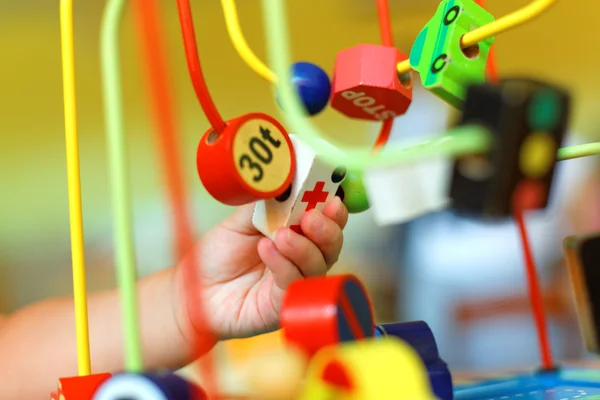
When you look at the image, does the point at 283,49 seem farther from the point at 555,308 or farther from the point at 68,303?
the point at 555,308

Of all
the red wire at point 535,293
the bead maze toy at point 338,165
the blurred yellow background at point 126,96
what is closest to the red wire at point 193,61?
the bead maze toy at point 338,165

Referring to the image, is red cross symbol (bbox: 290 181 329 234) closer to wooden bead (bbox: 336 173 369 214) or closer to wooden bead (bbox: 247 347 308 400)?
wooden bead (bbox: 336 173 369 214)

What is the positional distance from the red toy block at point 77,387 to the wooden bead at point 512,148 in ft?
0.74

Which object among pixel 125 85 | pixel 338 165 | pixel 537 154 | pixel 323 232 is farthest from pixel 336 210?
pixel 125 85

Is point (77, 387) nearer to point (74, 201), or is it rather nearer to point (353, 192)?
point (74, 201)

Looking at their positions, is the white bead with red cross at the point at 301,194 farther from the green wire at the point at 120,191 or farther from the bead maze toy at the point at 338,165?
the green wire at the point at 120,191

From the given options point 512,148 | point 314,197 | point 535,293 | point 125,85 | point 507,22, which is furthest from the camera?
point 125,85

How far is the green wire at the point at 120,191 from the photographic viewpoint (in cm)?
27

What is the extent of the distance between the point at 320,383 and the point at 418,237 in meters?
1.57

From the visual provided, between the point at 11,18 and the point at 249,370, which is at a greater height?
the point at 11,18

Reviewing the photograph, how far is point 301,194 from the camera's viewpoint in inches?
15.5

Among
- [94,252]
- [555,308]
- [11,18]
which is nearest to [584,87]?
[555,308]

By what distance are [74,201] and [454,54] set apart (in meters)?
0.24

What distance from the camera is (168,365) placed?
65 centimetres
